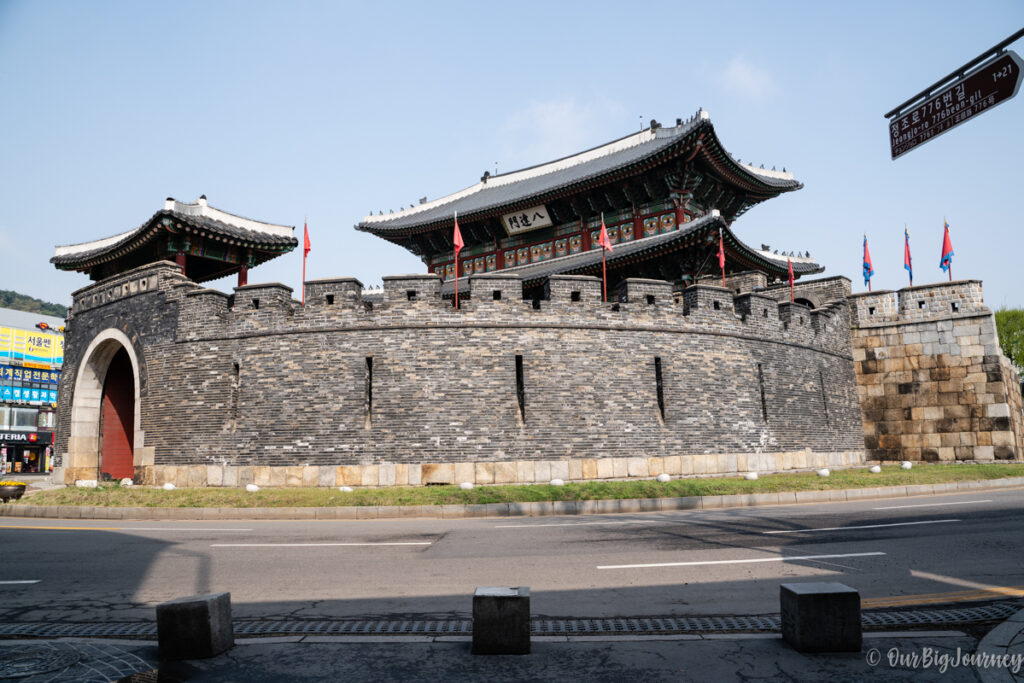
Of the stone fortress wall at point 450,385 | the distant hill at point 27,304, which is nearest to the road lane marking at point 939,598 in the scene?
the stone fortress wall at point 450,385

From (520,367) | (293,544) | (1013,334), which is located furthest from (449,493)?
(1013,334)

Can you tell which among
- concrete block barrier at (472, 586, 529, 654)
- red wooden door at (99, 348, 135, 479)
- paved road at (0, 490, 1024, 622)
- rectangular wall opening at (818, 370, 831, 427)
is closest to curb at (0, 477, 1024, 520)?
paved road at (0, 490, 1024, 622)

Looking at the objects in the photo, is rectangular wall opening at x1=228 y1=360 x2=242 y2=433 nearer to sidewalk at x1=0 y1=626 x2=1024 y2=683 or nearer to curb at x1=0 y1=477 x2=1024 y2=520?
curb at x1=0 y1=477 x2=1024 y2=520

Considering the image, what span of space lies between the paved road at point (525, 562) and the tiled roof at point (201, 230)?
30.5ft

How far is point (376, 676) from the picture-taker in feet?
11.5

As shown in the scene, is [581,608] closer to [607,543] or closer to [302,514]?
[607,543]

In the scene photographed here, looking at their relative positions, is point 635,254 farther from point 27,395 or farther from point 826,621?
point 27,395

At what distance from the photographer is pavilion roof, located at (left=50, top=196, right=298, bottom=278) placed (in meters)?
17.0

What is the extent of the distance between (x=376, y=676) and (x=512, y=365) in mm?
11556

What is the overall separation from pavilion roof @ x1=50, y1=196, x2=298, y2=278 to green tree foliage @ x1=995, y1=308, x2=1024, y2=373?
35729mm

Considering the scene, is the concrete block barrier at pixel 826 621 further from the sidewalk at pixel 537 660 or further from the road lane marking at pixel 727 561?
the road lane marking at pixel 727 561

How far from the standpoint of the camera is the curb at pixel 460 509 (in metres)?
11.1

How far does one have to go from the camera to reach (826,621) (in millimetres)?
3818

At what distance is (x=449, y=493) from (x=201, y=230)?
1062 cm
